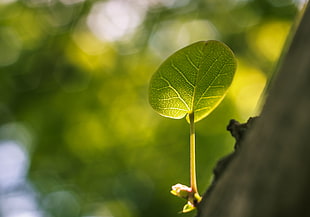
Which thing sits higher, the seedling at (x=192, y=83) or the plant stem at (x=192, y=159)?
the seedling at (x=192, y=83)

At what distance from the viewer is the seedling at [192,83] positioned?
676 mm

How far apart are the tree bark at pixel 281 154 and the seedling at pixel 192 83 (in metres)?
0.24

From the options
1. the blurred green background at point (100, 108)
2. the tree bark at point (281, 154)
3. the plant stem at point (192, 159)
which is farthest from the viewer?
the blurred green background at point (100, 108)

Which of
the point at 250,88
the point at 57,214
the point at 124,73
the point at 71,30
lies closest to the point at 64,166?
the point at 57,214

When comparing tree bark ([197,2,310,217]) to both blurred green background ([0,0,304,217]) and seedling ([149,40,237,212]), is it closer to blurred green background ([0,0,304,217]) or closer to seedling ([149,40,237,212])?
seedling ([149,40,237,212])

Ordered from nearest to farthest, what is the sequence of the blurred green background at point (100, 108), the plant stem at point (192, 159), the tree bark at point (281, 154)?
1. the tree bark at point (281, 154)
2. the plant stem at point (192, 159)
3. the blurred green background at point (100, 108)

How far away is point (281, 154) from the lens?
39cm

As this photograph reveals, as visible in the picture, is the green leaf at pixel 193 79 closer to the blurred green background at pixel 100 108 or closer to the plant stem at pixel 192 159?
the plant stem at pixel 192 159

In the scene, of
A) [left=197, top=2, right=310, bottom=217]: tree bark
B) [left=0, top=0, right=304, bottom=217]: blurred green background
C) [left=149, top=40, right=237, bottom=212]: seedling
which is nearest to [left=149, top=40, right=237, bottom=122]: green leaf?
[left=149, top=40, right=237, bottom=212]: seedling

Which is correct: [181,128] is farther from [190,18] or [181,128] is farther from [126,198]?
[190,18]

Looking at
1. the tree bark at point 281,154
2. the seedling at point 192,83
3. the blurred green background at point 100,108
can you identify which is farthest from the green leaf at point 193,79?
the blurred green background at point 100,108

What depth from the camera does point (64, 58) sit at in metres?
3.90

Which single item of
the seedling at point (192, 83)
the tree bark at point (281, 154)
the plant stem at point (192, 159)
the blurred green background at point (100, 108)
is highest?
the blurred green background at point (100, 108)

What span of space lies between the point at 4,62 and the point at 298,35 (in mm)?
3880
